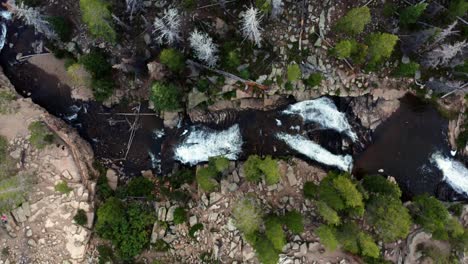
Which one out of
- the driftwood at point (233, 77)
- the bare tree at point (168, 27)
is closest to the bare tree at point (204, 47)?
the driftwood at point (233, 77)

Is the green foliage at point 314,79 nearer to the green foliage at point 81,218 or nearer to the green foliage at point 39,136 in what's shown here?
the green foliage at point 81,218

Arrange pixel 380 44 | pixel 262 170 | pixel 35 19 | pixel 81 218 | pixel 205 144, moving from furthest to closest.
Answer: pixel 205 144
pixel 35 19
pixel 81 218
pixel 262 170
pixel 380 44

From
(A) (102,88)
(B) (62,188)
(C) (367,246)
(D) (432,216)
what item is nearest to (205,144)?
(A) (102,88)

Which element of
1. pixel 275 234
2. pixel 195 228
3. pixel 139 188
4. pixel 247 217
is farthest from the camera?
pixel 139 188

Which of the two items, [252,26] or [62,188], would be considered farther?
[62,188]

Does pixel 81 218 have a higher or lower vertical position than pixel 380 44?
lower

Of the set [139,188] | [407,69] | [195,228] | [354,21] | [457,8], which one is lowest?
[195,228]

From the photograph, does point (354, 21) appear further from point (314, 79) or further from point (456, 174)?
point (456, 174)
